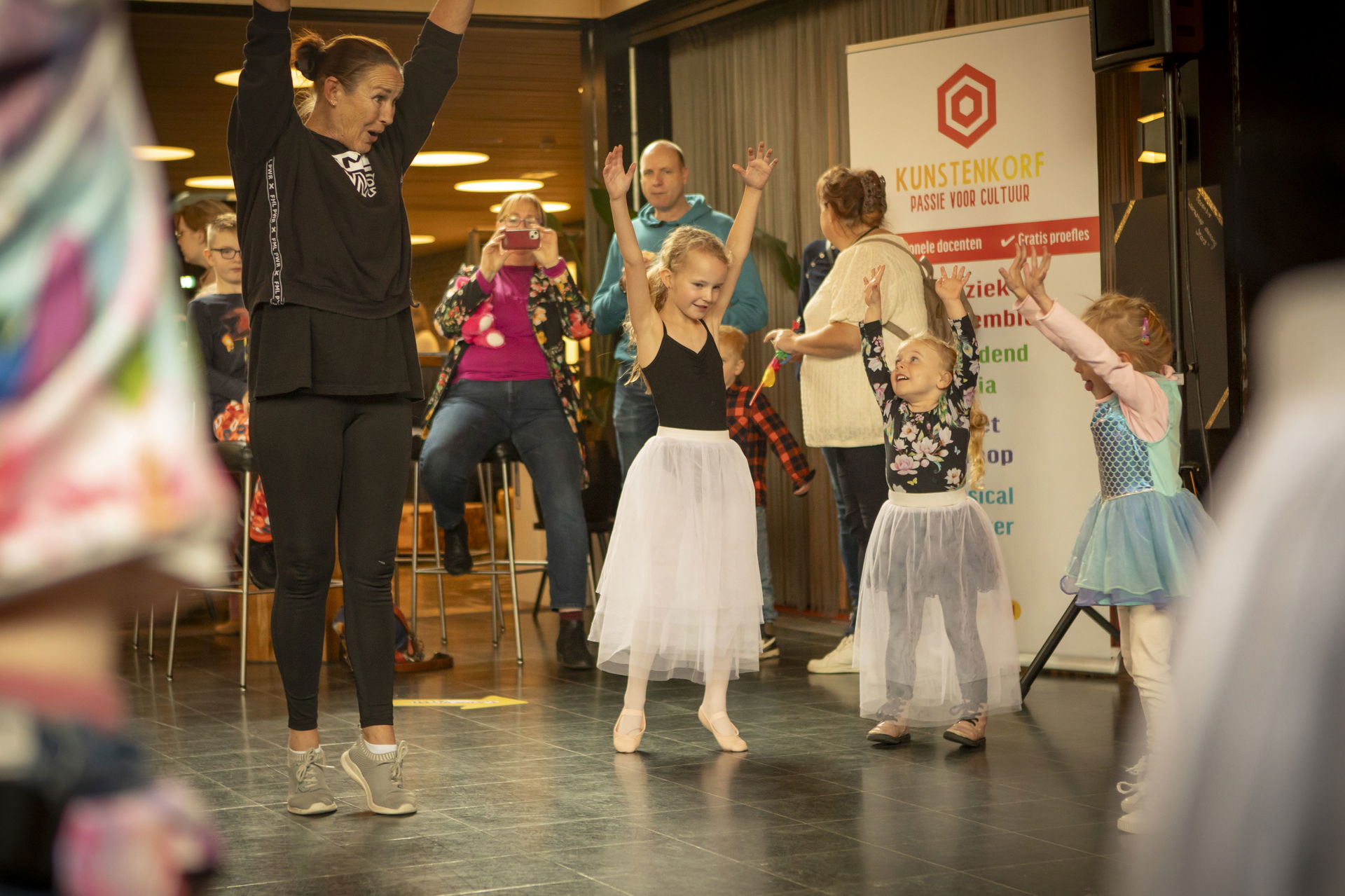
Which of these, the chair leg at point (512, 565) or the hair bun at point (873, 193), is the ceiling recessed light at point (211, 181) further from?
the hair bun at point (873, 193)

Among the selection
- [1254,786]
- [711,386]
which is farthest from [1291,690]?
[711,386]

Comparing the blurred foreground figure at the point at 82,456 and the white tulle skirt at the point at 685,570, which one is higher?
the blurred foreground figure at the point at 82,456

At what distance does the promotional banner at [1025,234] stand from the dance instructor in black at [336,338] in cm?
224

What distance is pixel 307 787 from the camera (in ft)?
9.26

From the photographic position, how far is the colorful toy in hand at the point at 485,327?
4.82m

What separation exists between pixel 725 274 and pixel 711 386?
0.28 meters

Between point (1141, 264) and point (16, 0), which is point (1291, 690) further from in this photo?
point (1141, 264)

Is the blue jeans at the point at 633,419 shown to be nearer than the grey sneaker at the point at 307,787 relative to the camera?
No

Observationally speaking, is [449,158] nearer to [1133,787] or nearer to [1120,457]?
[1120,457]

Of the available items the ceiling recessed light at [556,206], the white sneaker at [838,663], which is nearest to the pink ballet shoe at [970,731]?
the white sneaker at [838,663]

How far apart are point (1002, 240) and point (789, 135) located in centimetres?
182

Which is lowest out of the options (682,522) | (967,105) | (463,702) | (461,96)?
(463,702)

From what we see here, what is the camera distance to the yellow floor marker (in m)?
4.14

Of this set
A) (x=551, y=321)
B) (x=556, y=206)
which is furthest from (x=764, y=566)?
(x=556, y=206)
